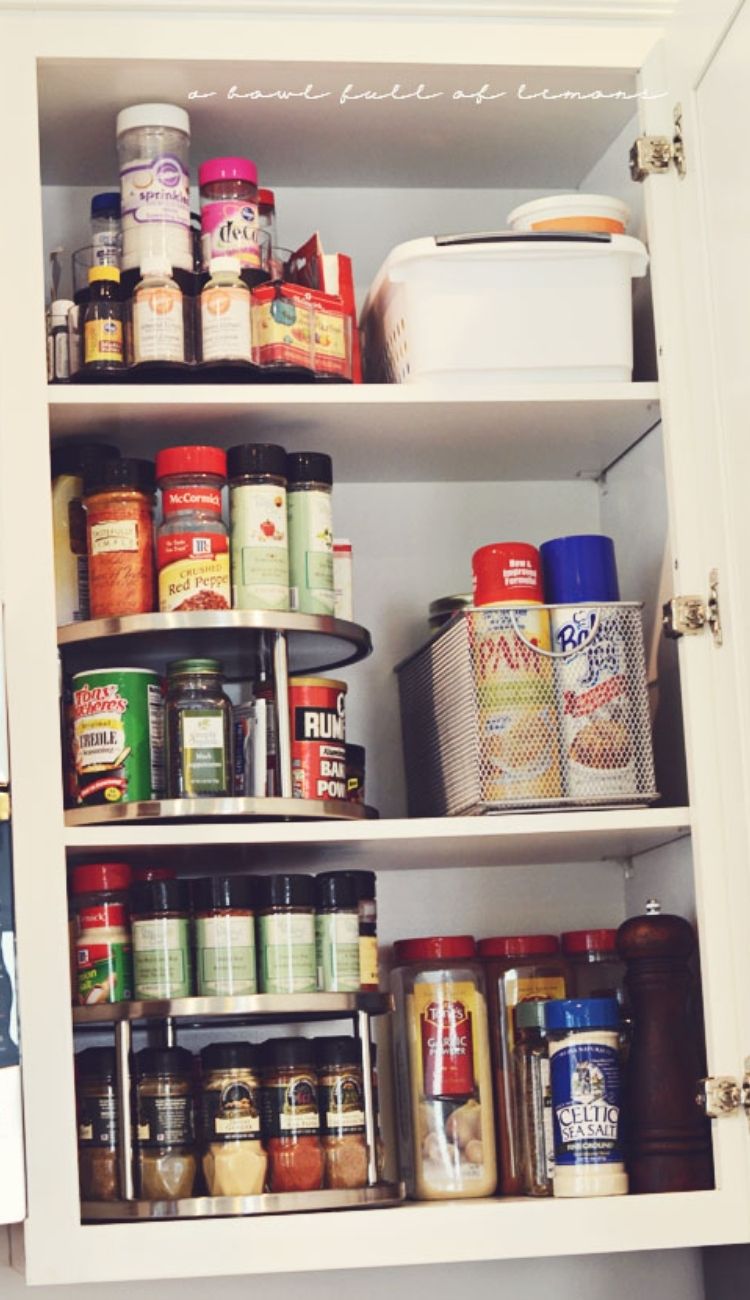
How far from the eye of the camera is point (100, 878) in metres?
1.71

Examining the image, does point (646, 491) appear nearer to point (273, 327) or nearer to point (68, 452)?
point (273, 327)

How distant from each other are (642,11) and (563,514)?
54cm

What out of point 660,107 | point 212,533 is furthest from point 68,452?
point 660,107

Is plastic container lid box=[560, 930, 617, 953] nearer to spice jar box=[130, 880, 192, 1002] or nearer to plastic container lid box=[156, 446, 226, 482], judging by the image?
spice jar box=[130, 880, 192, 1002]

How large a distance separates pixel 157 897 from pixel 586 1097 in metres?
0.42

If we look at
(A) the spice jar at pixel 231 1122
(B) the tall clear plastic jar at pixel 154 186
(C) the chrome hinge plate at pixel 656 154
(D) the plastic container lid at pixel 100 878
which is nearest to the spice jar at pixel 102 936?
(D) the plastic container lid at pixel 100 878

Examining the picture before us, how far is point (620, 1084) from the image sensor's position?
68.2 inches

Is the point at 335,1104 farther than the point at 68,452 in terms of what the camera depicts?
No

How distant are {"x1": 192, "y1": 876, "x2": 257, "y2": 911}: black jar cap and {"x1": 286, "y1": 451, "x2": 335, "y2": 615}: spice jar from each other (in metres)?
0.25

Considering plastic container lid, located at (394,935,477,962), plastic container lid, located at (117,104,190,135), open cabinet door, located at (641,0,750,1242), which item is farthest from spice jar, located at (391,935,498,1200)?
plastic container lid, located at (117,104,190,135)

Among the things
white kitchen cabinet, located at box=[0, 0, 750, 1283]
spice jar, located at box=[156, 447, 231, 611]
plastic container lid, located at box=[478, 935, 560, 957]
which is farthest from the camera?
plastic container lid, located at box=[478, 935, 560, 957]

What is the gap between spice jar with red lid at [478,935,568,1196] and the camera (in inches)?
70.5

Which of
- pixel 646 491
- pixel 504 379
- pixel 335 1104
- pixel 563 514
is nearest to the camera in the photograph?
pixel 335 1104

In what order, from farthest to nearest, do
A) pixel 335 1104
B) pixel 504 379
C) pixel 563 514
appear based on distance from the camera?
pixel 563 514 < pixel 504 379 < pixel 335 1104
